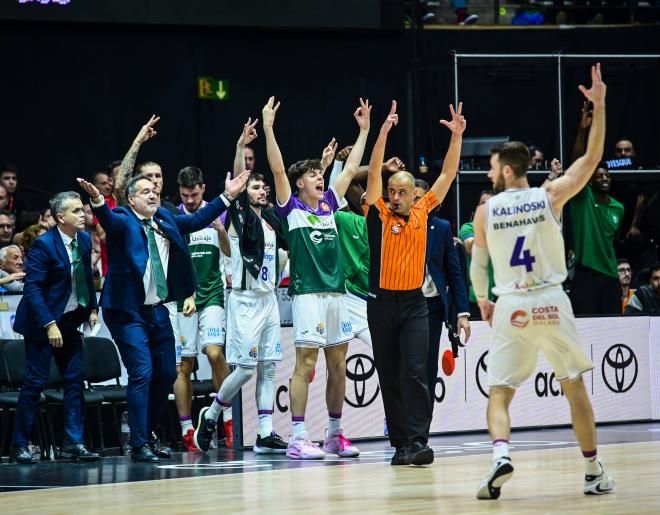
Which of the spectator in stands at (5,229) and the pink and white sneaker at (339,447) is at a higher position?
the spectator in stands at (5,229)

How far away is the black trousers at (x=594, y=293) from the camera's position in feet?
46.7

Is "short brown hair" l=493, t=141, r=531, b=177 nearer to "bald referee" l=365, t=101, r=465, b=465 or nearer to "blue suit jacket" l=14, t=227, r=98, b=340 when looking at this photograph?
"bald referee" l=365, t=101, r=465, b=465

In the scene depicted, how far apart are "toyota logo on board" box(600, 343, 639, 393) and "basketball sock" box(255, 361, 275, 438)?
4176mm

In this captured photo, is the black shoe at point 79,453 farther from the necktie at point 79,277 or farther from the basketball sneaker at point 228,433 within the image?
the basketball sneaker at point 228,433

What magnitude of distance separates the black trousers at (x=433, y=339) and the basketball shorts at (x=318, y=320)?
69 cm

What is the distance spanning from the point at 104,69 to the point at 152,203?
632cm

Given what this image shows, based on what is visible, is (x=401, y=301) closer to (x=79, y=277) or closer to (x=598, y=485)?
(x=598, y=485)

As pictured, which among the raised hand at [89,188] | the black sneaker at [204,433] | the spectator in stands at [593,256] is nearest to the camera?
the raised hand at [89,188]

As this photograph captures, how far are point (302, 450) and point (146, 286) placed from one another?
5.81ft

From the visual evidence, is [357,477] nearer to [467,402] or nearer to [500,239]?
[500,239]

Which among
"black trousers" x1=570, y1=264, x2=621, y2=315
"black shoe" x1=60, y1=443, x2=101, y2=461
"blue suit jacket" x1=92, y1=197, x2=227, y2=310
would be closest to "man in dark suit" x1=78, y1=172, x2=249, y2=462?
"blue suit jacket" x1=92, y1=197, x2=227, y2=310

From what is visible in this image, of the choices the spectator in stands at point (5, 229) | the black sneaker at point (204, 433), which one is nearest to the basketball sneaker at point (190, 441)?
the black sneaker at point (204, 433)

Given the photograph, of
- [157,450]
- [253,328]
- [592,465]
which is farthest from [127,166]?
[592,465]

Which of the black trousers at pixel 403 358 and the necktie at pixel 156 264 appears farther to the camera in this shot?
the necktie at pixel 156 264
